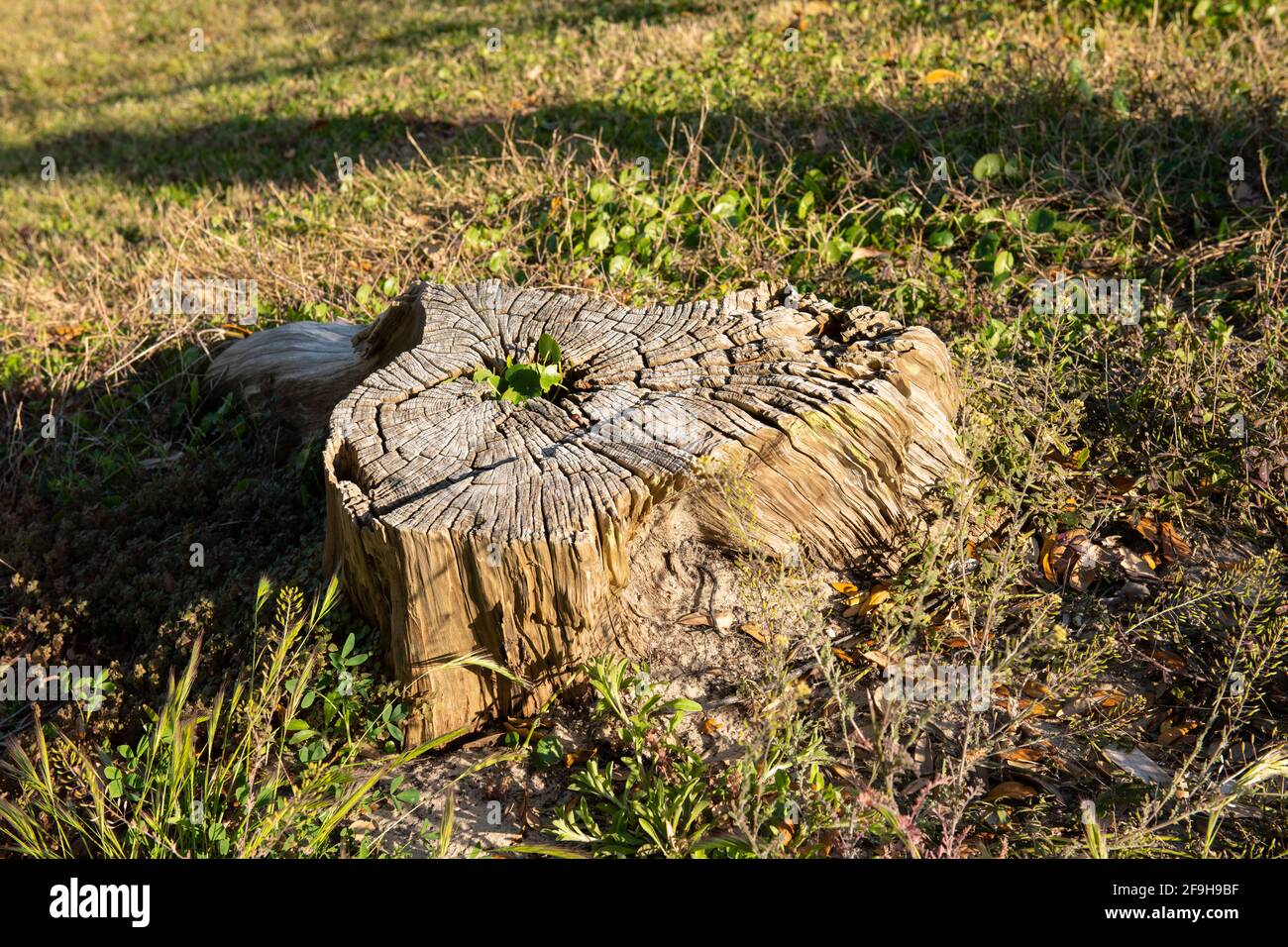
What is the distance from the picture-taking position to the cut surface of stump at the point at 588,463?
2646mm

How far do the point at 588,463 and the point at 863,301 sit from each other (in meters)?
2.19

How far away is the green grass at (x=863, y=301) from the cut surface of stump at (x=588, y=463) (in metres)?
0.22

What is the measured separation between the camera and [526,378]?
10.5 ft

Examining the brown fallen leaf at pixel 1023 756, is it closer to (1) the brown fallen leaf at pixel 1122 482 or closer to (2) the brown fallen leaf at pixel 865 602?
(2) the brown fallen leaf at pixel 865 602

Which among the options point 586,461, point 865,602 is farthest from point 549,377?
point 865,602

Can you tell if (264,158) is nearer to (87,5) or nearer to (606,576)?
(606,576)

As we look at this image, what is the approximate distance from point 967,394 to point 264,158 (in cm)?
652

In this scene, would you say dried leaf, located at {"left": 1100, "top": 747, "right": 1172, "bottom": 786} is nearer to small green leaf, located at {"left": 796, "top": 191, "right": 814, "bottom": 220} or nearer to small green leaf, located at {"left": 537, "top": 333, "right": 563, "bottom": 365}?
small green leaf, located at {"left": 537, "top": 333, "right": 563, "bottom": 365}

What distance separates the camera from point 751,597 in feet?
8.93

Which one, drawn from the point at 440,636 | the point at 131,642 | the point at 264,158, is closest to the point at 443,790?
the point at 440,636

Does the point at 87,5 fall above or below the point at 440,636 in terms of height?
above

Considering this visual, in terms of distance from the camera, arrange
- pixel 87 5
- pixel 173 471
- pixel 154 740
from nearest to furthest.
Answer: pixel 154 740
pixel 173 471
pixel 87 5

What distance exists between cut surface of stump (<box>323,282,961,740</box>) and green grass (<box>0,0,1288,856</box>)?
0.22 m

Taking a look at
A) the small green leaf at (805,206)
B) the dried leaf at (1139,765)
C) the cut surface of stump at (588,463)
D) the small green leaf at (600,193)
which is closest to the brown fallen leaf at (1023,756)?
the dried leaf at (1139,765)
